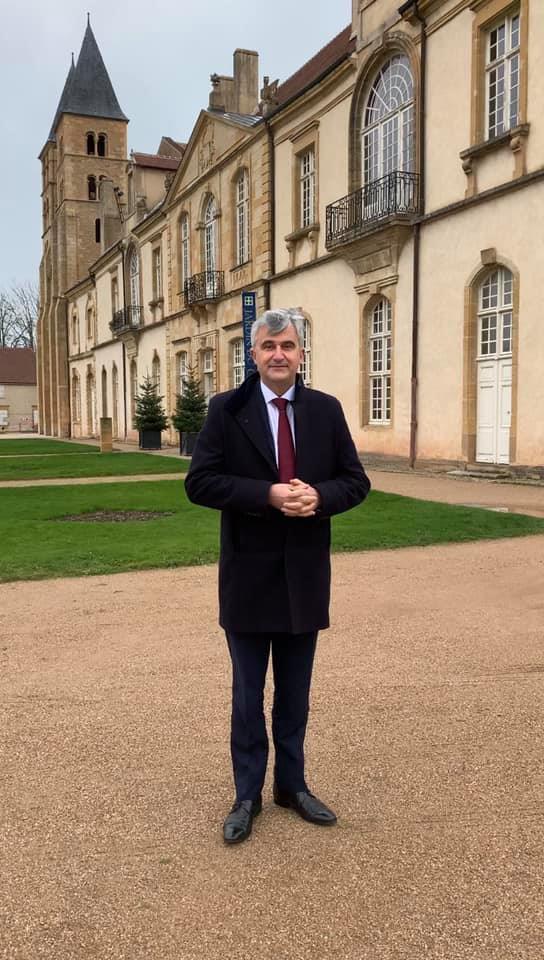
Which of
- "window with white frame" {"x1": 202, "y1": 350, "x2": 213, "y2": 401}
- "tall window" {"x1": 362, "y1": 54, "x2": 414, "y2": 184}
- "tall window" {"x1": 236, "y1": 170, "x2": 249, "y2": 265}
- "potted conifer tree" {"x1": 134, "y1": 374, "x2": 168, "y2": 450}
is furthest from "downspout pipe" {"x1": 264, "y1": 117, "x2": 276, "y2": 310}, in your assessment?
"potted conifer tree" {"x1": 134, "y1": 374, "x2": 168, "y2": 450}

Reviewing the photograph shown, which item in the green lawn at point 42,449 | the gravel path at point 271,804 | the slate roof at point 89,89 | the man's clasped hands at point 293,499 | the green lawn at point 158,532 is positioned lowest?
the gravel path at point 271,804

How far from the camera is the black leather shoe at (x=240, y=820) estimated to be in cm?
292

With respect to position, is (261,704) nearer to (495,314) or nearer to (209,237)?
(495,314)

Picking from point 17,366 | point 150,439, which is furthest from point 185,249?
point 17,366

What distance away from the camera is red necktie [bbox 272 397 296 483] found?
3016 mm

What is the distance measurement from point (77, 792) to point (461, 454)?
50.6ft

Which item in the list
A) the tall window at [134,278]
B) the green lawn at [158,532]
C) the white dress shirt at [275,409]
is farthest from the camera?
the tall window at [134,278]

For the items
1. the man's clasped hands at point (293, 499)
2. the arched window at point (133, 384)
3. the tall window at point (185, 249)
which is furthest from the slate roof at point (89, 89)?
the man's clasped hands at point (293, 499)

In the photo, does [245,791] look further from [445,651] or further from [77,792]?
[445,651]

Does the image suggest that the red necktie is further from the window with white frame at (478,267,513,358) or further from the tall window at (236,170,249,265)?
the tall window at (236,170,249,265)

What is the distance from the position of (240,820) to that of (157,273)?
37.6m

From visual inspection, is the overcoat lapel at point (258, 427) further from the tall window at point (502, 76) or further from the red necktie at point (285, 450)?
the tall window at point (502, 76)

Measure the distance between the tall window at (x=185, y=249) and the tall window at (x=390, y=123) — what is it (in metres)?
14.3

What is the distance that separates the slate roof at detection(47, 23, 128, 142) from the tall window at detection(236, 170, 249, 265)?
2923 centimetres
